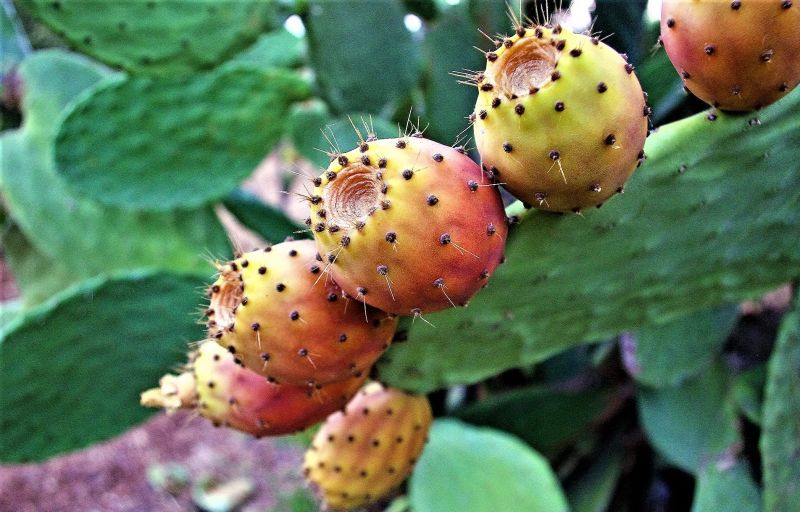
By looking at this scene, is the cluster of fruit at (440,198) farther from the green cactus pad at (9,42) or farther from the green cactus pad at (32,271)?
the green cactus pad at (9,42)

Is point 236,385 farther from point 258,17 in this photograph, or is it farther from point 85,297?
point 258,17

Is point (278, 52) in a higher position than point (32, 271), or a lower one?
higher

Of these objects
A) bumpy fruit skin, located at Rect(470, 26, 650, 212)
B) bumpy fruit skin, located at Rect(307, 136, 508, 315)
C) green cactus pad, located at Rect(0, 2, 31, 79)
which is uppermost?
bumpy fruit skin, located at Rect(470, 26, 650, 212)

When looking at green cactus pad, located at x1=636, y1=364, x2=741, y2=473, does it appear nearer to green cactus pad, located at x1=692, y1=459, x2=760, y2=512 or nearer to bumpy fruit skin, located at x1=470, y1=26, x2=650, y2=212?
green cactus pad, located at x1=692, y1=459, x2=760, y2=512

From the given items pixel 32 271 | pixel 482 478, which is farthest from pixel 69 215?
pixel 482 478

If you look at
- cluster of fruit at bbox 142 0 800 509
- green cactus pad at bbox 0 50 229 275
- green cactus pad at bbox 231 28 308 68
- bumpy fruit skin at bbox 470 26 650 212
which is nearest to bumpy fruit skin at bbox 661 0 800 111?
cluster of fruit at bbox 142 0 800 509

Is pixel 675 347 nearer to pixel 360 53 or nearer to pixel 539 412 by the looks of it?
pixel 539 412
